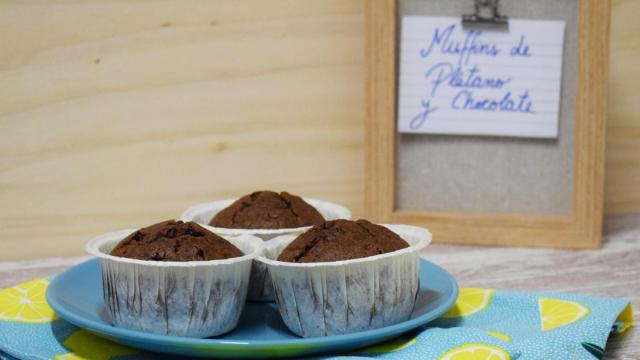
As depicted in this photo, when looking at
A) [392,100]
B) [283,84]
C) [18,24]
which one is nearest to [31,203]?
[18,24]

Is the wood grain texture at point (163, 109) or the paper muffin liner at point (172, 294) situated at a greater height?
the wood grain texture at point (163, 109)

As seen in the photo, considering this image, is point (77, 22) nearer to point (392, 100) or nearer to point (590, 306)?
point (392, 100)

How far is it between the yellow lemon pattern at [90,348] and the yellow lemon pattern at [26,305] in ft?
0.19

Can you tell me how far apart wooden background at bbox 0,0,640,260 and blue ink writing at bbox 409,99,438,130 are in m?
0.09

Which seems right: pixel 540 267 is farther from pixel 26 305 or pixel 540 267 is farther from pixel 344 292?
pixel 26 305

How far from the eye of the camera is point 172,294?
2.42 feet

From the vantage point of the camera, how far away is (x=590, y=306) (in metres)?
0.82

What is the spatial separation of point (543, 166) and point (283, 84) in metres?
0.34

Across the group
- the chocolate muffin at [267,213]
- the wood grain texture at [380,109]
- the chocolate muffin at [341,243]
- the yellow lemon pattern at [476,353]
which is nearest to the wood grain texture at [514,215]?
the wood grain texture at [380,109]

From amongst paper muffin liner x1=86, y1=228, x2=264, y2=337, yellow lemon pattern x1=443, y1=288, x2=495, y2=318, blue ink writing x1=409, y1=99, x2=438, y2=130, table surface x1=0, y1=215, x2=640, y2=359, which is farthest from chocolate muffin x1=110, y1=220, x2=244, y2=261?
Answer: blue ink writing x1=409, y1=99, x2=438, y2=130

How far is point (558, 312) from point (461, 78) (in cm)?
42

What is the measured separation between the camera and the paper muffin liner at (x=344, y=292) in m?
0.74

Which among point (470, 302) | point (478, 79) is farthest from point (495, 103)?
point (470, 302)

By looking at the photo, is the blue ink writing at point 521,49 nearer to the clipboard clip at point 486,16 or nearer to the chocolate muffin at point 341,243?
the clipboard clip at point 486,16
